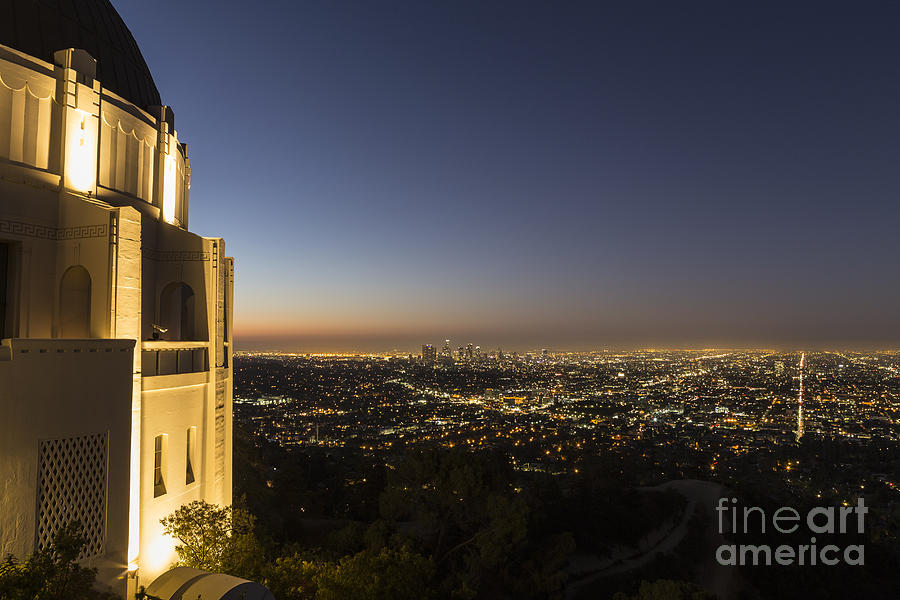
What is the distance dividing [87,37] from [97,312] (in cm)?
694

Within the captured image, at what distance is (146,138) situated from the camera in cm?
1345

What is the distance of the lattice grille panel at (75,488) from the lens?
28.3ft

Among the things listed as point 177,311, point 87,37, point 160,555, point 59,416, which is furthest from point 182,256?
point 160,555

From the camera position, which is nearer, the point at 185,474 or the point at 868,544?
the point at 185,474

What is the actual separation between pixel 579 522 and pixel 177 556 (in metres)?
24.2

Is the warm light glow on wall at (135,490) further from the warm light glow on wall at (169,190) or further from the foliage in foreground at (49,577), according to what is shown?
the warm light glow on wall at (169,190)

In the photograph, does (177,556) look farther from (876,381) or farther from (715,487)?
(876,381)

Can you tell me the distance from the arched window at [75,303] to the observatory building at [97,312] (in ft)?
0.09

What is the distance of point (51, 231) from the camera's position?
10.7 meters

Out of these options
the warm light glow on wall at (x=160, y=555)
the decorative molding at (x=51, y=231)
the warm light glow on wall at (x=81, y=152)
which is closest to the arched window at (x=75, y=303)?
the decorative molding at (x=51, y=231)

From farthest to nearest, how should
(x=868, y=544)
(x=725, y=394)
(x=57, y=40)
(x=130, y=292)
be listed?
(x=725, y=394), (x=868, y=544), (x=57, y=40), (x=130, y=292)

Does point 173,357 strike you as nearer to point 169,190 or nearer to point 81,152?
point 81,152

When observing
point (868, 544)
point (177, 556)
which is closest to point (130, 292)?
point (177, 556)

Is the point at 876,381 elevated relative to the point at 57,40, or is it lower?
lower
